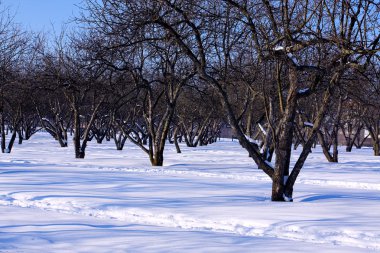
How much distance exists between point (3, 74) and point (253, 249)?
19.3 m

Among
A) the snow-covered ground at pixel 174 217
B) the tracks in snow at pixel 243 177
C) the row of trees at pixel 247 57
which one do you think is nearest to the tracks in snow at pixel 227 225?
the snow-covered ground at pixel 174 217

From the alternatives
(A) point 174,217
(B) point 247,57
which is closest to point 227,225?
(A) point 174,217

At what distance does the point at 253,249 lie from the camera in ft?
19.8

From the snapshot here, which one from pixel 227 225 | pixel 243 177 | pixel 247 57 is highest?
pixel 247 57

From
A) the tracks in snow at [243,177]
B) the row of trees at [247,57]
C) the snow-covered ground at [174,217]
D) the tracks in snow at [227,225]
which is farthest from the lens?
the tracks in snow at [243,177]

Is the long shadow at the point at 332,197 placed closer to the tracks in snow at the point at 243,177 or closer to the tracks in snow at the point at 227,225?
the tracks in snow at the point at 243,177

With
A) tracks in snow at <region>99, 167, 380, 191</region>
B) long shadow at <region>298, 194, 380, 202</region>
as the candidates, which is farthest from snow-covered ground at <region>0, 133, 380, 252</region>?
tracks in snow at <region>99, 167, 380, 191</region>

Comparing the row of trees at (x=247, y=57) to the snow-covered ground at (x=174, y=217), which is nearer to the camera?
the snow-covered ground at (x=174, y=217)

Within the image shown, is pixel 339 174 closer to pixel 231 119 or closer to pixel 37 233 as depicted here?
pixel 231 119

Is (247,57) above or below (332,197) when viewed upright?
above

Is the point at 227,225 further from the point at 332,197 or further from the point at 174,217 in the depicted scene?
the point at 332,197

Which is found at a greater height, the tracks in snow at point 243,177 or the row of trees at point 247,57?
the row of trees at point 247,57

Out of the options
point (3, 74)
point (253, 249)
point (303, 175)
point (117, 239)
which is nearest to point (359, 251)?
point (253, 249)

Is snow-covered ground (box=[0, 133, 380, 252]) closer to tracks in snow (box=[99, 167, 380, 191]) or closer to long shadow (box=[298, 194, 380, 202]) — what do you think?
long shadow (box=[298, 194, 380, 202])
